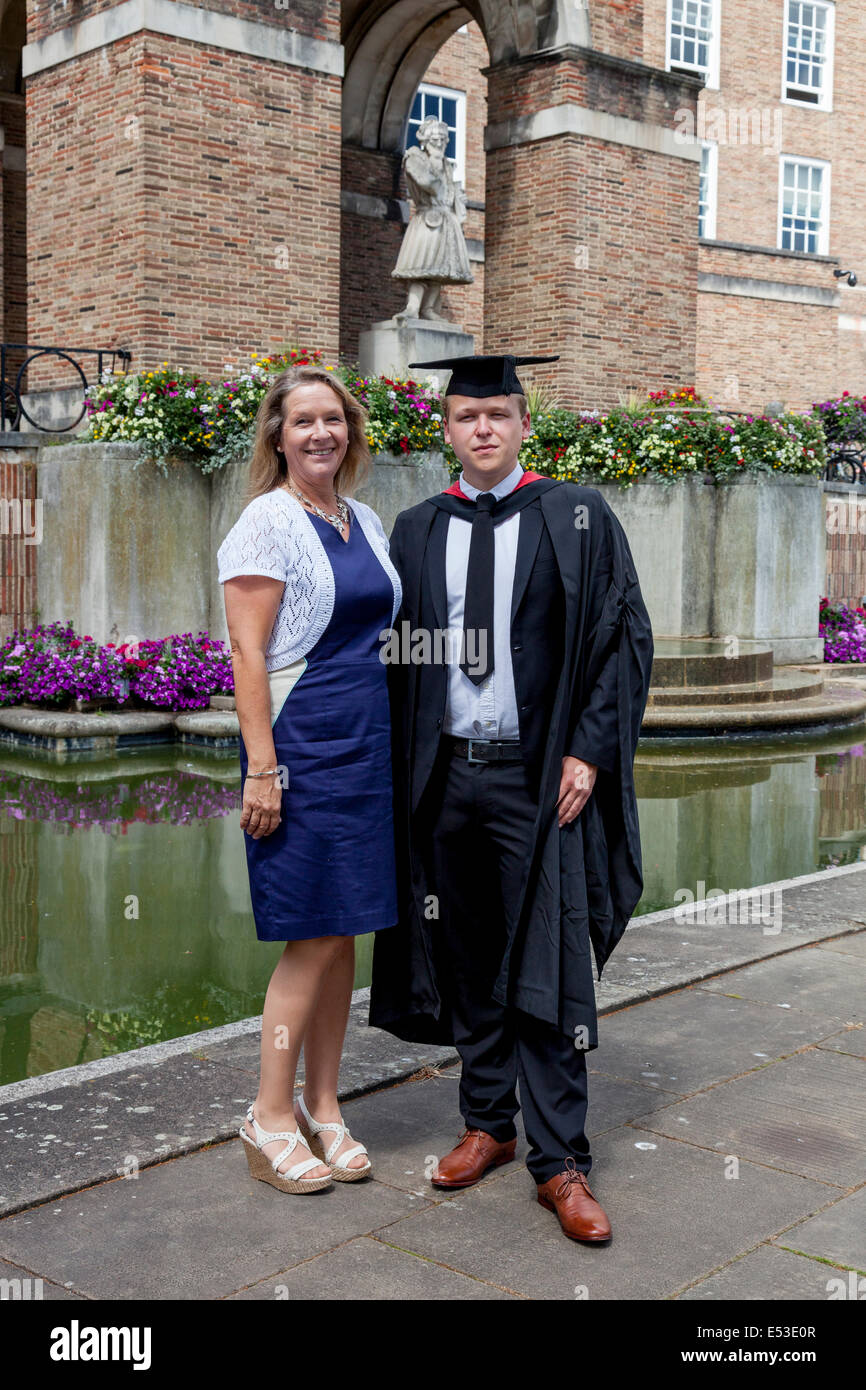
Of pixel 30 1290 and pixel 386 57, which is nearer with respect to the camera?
pixel 30 1290

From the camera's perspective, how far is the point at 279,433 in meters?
3.64

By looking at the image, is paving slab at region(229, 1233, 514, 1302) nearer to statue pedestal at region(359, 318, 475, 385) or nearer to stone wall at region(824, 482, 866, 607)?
statue pedestal at region(359, 318, 475, 385)

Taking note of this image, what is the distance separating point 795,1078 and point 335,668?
75.3 inches

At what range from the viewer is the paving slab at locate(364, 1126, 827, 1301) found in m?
3.12

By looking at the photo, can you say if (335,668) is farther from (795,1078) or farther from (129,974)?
(129,974)

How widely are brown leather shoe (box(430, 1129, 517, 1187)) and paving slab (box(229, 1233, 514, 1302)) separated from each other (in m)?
0.37

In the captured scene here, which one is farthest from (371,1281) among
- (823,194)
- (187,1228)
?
(823,194)

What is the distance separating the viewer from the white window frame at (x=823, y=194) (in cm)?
3425

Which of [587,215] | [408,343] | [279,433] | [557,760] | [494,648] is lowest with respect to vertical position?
[557,760]

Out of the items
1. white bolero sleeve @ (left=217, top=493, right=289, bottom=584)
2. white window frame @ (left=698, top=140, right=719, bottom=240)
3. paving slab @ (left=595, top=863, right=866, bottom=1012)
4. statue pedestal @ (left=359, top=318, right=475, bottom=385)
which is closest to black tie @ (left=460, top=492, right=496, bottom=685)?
white bolero sleeve @ (left=217, top=493, right=289, bottom=584)

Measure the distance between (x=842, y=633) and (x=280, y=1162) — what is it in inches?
599

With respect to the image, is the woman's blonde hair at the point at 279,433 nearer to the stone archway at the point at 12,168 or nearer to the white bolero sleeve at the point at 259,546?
the white bolero sleeve at the point at 259,546

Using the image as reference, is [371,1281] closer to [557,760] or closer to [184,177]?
[557,760]

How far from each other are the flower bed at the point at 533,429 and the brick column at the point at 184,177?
30.7 inches
